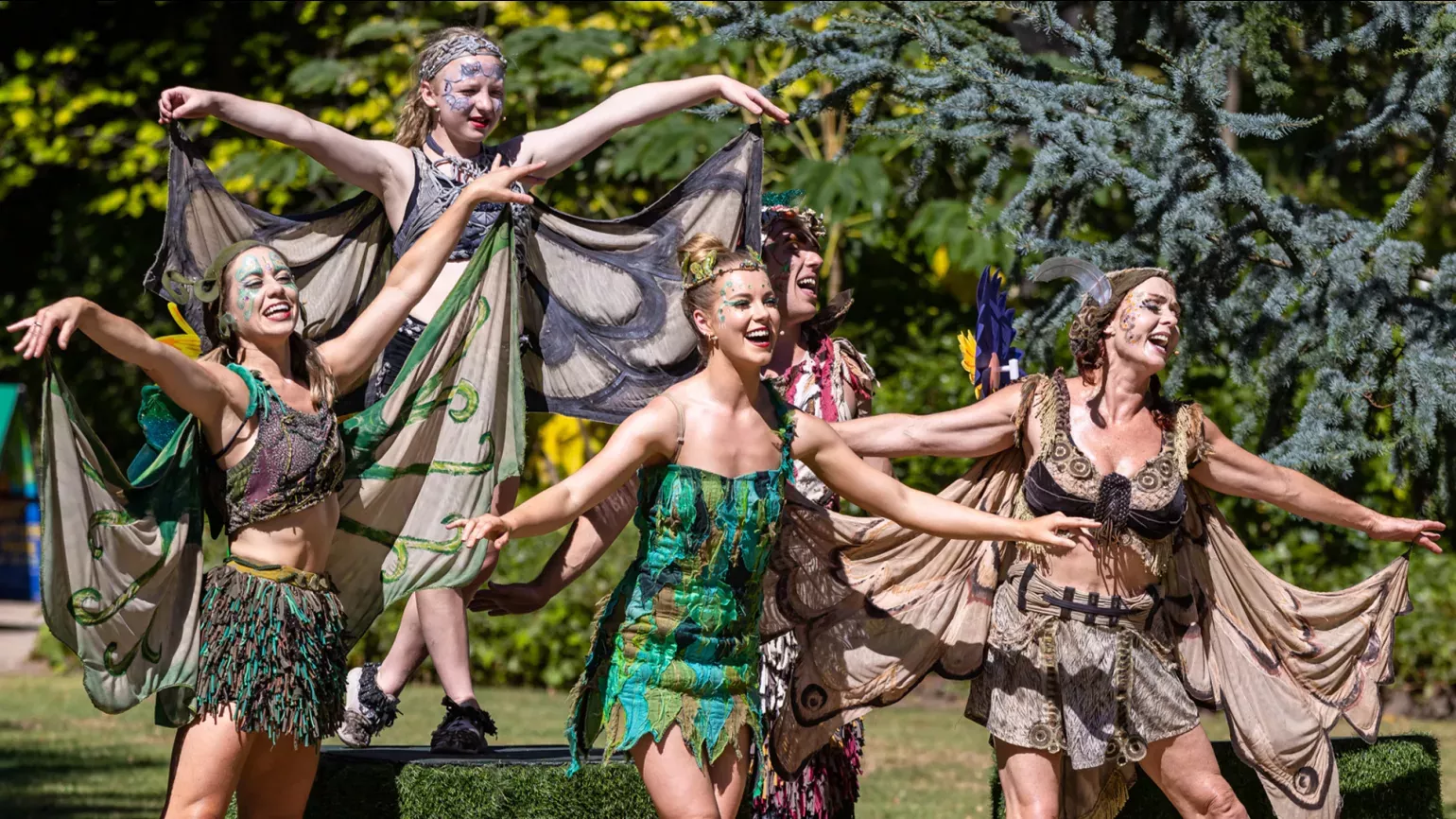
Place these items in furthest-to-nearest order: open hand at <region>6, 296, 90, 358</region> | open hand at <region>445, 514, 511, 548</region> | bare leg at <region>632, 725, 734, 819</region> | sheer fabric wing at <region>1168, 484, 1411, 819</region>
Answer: sheer fabric wing at <region>1168, 484, 1411, 819</region>
bare leg at <region>632, 725, 734, 819</region>
open hand at <region>445, 514, 511, 548</region>
open hand at <region>6, 296, 90, 358</region>

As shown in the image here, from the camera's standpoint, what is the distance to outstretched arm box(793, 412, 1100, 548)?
4414mm

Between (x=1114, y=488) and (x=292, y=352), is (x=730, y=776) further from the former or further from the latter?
(x=292, y=352)

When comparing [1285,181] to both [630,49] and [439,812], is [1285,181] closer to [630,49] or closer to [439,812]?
[630,49]

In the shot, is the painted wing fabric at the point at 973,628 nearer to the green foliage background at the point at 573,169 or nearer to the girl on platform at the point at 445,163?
the girl on platform at the point at 445,163

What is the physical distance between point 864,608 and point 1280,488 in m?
1.21

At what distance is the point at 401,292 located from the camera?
4.57 metres

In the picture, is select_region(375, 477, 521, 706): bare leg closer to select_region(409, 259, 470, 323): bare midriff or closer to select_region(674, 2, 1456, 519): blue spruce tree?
select_region(409, 259, 470, 323): bare midriff

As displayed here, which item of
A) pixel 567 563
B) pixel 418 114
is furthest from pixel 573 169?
pixel 567 563

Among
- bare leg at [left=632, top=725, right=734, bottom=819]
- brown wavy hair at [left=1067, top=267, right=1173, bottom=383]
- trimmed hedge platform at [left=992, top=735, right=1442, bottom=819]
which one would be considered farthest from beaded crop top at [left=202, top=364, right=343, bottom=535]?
trimmed hedge platform at [left=992, top=735, right=1442, bottom=819]

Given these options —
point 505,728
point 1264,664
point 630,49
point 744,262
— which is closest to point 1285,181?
point 630,49

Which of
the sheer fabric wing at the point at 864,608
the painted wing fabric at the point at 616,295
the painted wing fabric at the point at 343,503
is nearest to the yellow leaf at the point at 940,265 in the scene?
the painted wing fabric at the point at 616,295

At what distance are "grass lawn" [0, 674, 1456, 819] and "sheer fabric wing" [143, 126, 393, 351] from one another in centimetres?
325

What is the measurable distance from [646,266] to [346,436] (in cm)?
128

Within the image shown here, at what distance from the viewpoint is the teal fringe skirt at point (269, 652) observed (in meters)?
4.24
